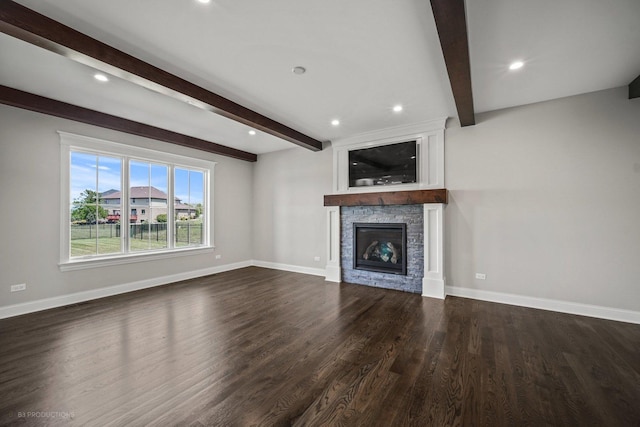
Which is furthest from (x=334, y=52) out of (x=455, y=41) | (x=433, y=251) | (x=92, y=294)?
(x=92, y=294)

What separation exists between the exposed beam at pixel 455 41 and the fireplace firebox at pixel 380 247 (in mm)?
2330

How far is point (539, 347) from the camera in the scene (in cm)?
258

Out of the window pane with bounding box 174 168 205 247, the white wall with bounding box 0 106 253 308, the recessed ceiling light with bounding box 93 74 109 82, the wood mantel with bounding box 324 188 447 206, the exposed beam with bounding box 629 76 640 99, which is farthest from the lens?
the window pane with bounding box 174 168 205 247

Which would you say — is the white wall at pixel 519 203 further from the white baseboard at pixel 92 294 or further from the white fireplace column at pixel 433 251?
the white fireplace column at pixel 433 251

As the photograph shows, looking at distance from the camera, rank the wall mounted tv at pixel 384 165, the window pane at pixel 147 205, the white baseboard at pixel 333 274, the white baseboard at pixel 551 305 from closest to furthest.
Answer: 1. the white baseboard at pixel 551 305
2. the wall mounted tv at pixel 384 165
3. the window pane at pixel 147 205
4. the white baseboard at pixel 333 274

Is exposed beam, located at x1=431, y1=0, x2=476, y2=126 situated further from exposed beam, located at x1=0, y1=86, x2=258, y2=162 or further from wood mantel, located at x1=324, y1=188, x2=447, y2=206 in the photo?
exposed beam, located at x1=0, y1=86, x2=258, y2=162

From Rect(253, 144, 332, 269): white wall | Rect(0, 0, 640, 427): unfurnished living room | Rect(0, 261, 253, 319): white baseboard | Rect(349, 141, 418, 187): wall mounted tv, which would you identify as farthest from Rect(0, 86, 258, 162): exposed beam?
Rect(349, 141, 418, 187): wall mounted tv

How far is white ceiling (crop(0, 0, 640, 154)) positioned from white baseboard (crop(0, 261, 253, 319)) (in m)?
2.75

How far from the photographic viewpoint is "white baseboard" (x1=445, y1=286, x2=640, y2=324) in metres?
3.19

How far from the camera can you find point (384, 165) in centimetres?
475

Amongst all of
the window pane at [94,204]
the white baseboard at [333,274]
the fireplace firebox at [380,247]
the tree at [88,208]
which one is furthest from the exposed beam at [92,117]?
the fireplace firebox at [380,247]

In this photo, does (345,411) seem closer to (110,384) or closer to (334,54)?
(110,384)

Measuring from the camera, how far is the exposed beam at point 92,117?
10.7 feet

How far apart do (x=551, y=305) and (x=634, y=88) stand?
2.78 metres
